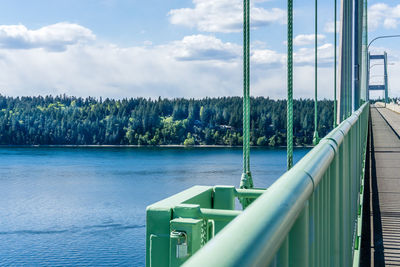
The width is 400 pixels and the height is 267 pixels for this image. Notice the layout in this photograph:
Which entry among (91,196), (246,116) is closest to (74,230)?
(91,196)

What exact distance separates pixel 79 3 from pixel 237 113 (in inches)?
2208

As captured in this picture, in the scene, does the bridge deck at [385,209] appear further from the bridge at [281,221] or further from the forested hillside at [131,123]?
the forested hillside at [131,123]

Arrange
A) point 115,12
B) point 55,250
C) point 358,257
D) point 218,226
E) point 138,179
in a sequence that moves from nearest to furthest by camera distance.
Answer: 1. point 218,226
2. point 358,257
3. point 55,250
4. point 138,179
5. point 115,12

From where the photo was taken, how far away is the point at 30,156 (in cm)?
9269

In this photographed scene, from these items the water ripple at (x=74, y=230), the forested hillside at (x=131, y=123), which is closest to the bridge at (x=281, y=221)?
the water ripple at (x=74, y=230)

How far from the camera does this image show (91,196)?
176ft

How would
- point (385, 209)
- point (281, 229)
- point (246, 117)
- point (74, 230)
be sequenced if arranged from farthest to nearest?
point (74, 230) < point (385, 209) < point (246, 117) < point (281, 229)

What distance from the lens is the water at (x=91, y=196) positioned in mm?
36719

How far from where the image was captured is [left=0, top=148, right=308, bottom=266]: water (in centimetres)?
3672

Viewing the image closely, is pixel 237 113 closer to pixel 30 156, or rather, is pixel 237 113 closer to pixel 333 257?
pixel 30 156

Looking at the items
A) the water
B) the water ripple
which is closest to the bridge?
the water

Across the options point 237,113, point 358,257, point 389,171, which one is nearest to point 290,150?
point 358,257

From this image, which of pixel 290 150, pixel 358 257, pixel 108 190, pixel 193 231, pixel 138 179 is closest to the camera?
pixel 193 231

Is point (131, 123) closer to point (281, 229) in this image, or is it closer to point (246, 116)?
point (246, 116)
